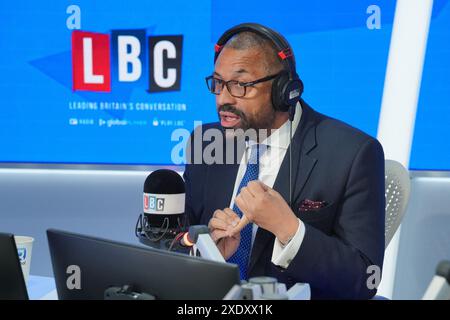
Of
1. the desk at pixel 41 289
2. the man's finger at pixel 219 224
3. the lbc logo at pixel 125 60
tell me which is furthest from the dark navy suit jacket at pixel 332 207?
the lbc logo at pixel 125 60

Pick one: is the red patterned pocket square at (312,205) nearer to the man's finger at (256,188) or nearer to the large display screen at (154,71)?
the man's finger at (256,188)

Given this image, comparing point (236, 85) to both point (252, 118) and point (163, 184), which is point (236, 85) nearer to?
point (252, 118)

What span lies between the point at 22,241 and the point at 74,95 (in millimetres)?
2076

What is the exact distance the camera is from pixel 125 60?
155 inches

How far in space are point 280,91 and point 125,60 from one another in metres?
1.96

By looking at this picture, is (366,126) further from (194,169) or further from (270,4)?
(194,169)

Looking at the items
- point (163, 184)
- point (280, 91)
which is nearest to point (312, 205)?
point (280, 91)

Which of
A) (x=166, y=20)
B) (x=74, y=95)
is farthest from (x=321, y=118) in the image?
(x=74, y=95)

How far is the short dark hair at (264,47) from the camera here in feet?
7.27

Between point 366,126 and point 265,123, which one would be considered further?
point 366,126

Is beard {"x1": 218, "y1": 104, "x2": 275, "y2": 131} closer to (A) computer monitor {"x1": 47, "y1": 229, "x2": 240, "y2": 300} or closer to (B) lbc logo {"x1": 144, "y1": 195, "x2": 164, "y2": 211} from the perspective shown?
(B) lbc logo {"x1": 144, "y1": 195, "x2": 164, "y2": 211}

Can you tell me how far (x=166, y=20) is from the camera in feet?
12.7

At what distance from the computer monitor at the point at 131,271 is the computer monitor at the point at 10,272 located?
0.29 feet

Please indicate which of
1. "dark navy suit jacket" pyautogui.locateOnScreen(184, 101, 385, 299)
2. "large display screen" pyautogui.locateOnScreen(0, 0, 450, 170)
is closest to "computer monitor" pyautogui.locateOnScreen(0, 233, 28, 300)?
"dark navy suit jacket" pyautogui.locateOnScreen(184, 101, 385, 299)
